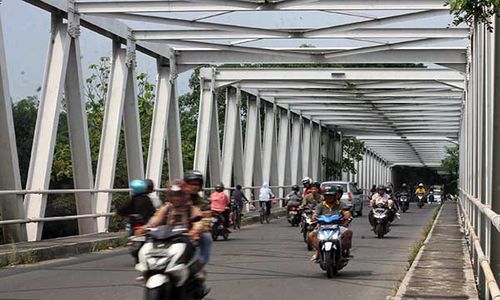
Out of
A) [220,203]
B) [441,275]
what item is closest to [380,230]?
[220,203]

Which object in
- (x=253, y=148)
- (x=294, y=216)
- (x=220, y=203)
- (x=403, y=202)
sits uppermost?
(x=253, y=148)

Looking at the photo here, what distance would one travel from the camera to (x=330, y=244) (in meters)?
11.4

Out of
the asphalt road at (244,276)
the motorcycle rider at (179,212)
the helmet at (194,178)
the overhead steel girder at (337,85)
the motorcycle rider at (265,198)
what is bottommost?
the asphalt road at (244,276)

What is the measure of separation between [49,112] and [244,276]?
22.4ft

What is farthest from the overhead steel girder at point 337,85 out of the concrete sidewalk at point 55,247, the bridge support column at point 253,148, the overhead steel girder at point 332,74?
the concrete sidewalk at point 55,247

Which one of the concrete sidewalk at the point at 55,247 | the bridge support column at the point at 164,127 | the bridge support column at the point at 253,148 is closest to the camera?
the concrete sidewalk at the point at 55,247

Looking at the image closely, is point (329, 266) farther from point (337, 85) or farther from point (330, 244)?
point (337, 85)

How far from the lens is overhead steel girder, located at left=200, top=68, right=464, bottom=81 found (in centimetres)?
2791

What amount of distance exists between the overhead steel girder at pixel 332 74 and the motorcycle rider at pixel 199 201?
20919 millimetres

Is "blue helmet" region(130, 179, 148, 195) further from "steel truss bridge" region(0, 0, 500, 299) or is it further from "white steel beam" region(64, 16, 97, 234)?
"white steel beam" region(64, 16, 97, 234)

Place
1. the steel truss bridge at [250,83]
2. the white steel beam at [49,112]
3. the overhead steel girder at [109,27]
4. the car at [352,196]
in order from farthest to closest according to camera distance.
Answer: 1. the car at [352,196]
2. the overhead steel girder at [109,27]
3. the white steel beam at [49,112]
4. the steel truss bridge at [250,83]

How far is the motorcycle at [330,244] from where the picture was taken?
11453mm

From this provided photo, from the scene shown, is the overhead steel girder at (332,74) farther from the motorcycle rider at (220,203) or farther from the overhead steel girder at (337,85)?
the motorcycle rider at (220,203)

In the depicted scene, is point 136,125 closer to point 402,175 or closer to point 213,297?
point 213,297
